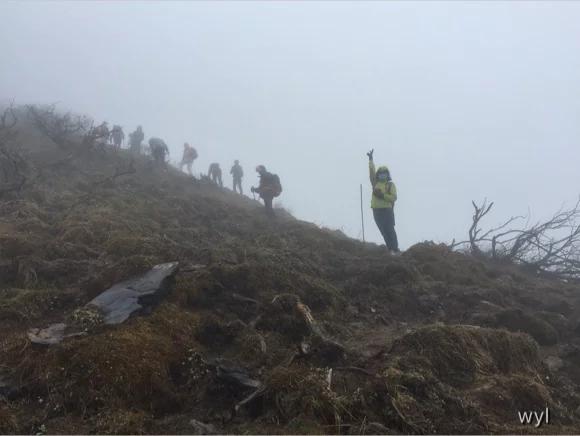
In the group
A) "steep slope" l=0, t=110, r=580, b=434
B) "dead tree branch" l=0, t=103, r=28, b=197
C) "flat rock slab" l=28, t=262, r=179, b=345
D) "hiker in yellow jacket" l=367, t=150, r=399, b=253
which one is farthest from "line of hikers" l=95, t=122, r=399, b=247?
"flat rock slab" l=28, t=262, r=179, b=345

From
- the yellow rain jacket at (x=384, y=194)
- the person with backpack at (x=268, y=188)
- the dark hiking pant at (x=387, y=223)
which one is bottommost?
the dark hiking pant at (x=387, y=223)

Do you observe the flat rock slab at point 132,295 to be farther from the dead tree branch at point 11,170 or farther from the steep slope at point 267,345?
the dead tree branch at point 11,170

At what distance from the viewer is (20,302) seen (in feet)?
17.9

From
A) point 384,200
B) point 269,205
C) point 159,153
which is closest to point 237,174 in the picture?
point 159,153

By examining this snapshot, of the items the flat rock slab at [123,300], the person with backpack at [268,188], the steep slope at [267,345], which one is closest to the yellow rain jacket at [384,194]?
the steep slope at [267,345]

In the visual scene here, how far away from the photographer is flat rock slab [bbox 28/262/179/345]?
465 centimetres

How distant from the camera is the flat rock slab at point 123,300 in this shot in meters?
4.65

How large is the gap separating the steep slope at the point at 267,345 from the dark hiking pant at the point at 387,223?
5.69 ft

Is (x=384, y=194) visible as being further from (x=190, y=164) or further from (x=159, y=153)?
(x=190, y=164)

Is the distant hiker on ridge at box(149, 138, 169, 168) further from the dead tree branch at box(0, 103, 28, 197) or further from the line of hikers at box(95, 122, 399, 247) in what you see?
the dead tree branch at box(0, 103, 28, 197)

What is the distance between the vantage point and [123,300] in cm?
533

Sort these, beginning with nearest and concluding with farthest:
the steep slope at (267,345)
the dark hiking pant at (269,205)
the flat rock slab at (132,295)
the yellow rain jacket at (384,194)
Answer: the steep slope at (267,345)
the flat rock slab at (132,295)
the yellow rain jacket at (384,194)
the dark hiking pant at (269,205)

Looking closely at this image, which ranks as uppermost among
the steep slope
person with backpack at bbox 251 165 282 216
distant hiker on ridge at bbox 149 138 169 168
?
distant hiker on ridge at bbox 149 138 169 168

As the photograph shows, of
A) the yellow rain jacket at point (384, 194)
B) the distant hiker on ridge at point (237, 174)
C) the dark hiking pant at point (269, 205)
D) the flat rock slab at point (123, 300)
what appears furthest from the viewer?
the distant hiker on ridge at point (237, 174)
